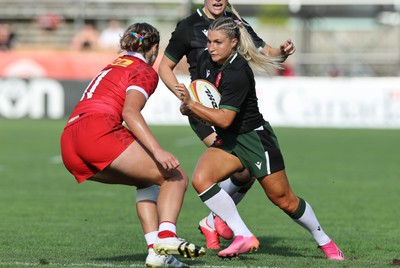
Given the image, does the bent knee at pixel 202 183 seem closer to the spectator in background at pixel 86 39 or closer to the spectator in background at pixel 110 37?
the spectator in background at pixel 110 37

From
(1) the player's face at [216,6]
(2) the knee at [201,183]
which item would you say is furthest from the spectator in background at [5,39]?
(2) the knee at [201,183]

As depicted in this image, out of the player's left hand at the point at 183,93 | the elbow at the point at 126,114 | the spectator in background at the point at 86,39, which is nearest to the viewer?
the elbow at the point at 126,114

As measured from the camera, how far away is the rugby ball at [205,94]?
24.0 feet

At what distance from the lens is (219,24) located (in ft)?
24.2

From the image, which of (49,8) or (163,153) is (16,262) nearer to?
(163,153)

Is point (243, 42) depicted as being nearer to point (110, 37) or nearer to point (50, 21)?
point (110, 37)

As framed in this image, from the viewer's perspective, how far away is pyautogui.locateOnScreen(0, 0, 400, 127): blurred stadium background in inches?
1019

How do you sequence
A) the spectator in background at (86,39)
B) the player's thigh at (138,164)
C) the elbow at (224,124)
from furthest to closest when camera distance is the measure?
the spectator in background at (86,39), the elbow at (224,124), the player's thigh at (138,164)

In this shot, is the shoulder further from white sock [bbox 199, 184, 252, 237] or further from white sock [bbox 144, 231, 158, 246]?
white sock [bbox 144, 231, 158, 246]

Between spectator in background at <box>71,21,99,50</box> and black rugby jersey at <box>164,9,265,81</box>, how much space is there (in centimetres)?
2126

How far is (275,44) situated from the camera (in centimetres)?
3781

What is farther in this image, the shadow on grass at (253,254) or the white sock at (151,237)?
the shadow on grass at (253,254)

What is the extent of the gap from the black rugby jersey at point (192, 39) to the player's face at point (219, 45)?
3.87ft

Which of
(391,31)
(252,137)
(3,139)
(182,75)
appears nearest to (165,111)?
(182,75)
